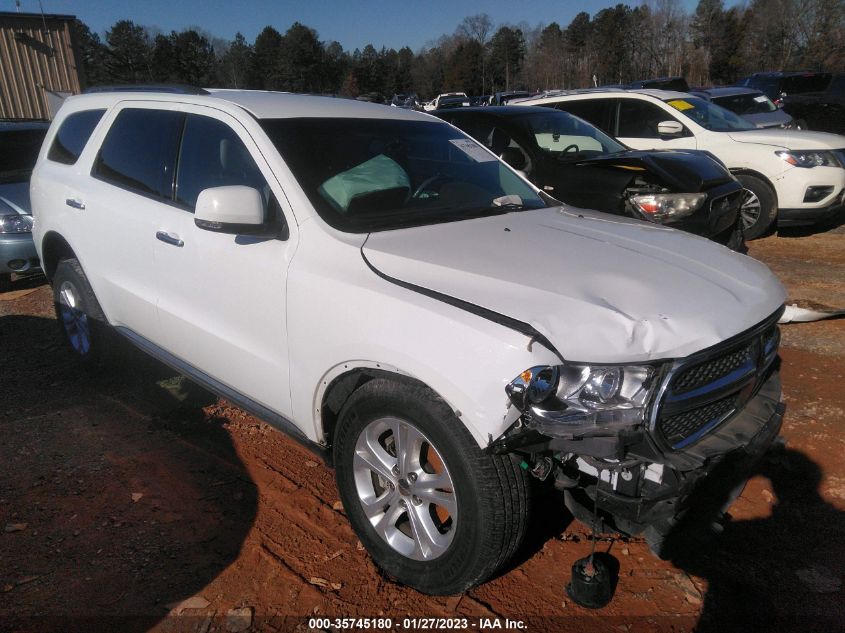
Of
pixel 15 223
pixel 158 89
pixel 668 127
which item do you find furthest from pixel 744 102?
pixel 15 223

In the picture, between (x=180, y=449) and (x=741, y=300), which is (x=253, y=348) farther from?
(x=741, y=300)

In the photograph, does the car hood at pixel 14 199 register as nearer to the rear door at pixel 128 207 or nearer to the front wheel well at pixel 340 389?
the rear door at pixel 128 207

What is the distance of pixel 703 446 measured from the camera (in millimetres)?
2166

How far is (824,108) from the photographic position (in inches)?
583

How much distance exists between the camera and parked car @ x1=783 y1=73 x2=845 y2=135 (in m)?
14.7

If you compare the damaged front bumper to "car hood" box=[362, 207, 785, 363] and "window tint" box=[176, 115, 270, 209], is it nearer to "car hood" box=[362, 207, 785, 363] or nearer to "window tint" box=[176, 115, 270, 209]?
"car hood" box=[362, 207, 785, 363]

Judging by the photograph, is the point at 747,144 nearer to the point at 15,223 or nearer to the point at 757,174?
the point at 757,174

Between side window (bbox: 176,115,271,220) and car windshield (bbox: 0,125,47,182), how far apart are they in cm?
525

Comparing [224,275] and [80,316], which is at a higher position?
[224,275]

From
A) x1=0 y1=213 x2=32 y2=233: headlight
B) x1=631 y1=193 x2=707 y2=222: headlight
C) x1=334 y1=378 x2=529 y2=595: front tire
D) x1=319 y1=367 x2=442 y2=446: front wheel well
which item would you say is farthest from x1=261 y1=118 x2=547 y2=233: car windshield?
x1=0 y1=213 x2=32 y2=233: headlight

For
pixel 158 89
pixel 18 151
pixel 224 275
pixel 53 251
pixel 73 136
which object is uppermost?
pixel 158 89

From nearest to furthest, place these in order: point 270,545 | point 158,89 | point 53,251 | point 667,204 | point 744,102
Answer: point 270,545
point 158,89
point 53,251
point 667,204
point 744,102

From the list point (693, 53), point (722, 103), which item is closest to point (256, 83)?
point (693, 53)

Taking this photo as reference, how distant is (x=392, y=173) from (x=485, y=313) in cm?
140
